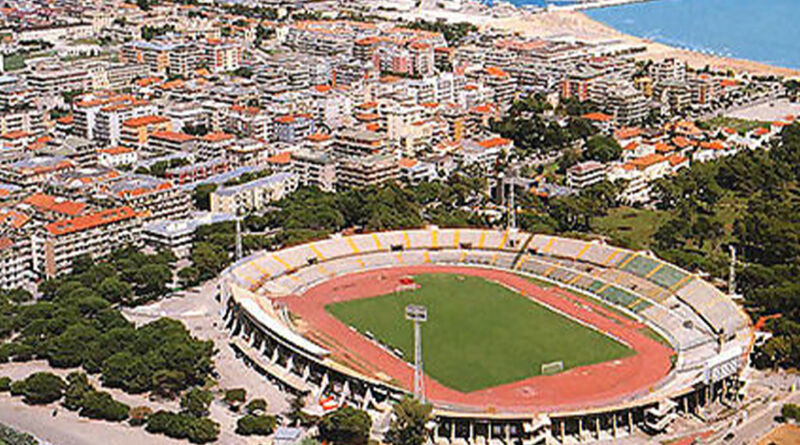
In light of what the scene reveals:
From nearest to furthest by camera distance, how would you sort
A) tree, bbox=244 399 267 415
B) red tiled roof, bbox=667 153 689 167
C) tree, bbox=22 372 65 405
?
tree, bbox=244 399 267 415 < tree, bbox=22 372 65 405 < red tiled roof, bbox=667 153 689 167

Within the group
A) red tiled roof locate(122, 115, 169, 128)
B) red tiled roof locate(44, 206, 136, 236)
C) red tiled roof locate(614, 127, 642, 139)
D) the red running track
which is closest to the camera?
the red running track

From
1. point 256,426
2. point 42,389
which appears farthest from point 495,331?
point 42,389

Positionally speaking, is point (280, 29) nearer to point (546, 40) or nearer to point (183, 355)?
point (546, 40)

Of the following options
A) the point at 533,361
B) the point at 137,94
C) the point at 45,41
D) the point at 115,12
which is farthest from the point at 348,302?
the point at 115,12

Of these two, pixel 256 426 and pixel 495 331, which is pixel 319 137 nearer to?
pixel 495 331

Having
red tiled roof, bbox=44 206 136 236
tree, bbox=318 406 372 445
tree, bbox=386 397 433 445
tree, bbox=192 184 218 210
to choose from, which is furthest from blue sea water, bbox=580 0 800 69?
tree, bbox=318 406 372 445

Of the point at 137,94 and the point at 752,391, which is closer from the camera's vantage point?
the point at 752,391

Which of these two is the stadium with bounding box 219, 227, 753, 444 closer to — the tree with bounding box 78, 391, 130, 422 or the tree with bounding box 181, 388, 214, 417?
the tree with bounding box 181, 388, 214, 417
